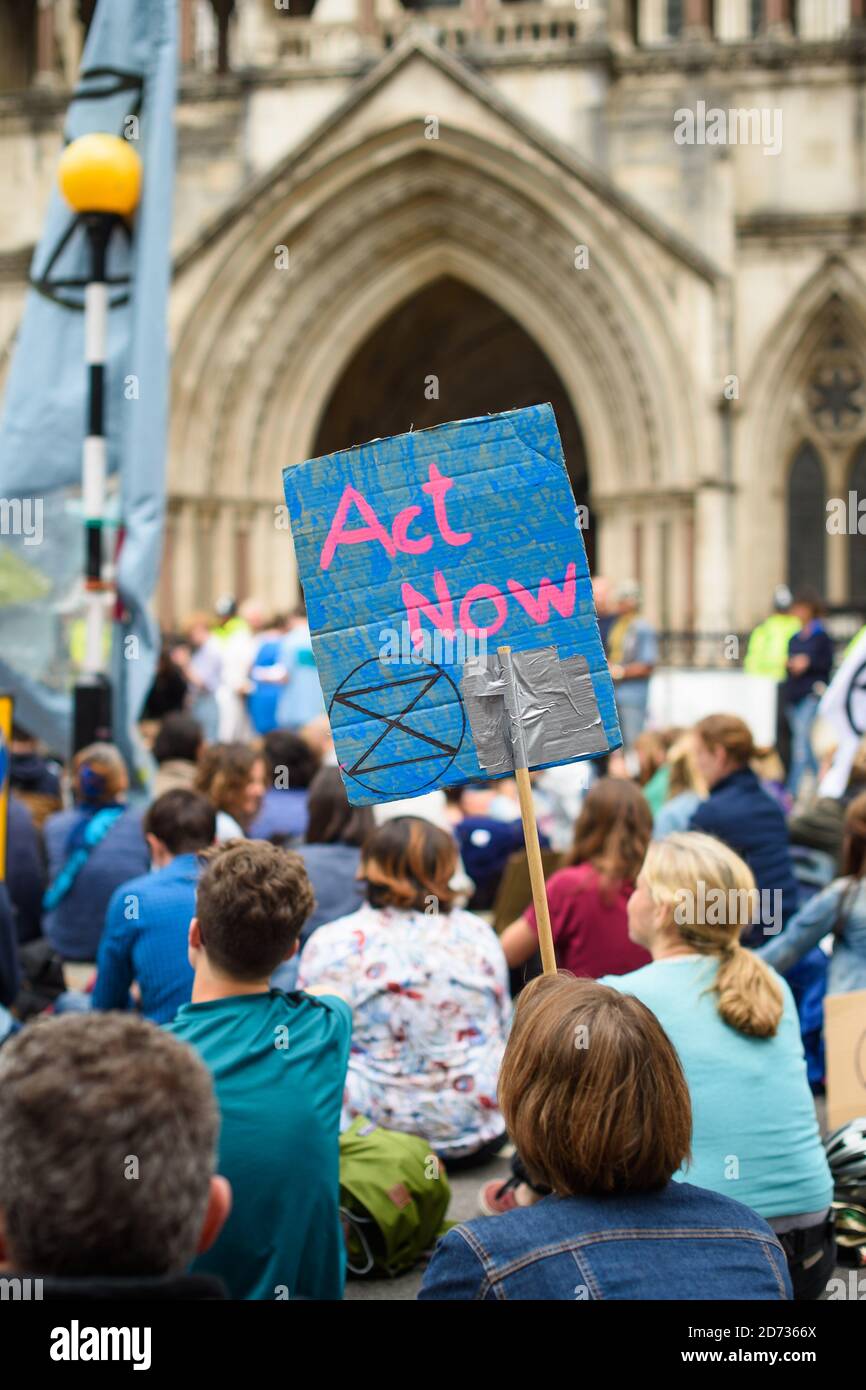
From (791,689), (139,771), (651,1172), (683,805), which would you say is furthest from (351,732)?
(791,689)

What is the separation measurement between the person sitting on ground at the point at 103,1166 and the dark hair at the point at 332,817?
378 centimetres

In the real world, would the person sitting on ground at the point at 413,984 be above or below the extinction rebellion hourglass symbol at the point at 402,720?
below

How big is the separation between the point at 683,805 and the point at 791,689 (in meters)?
5.94

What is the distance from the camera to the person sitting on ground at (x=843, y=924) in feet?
15.1

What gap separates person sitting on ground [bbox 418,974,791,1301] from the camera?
6.82ft

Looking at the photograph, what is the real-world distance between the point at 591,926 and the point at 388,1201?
1.12 metres

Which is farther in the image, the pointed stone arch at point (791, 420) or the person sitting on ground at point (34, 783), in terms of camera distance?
the pointed stone arch at point (791, 420)

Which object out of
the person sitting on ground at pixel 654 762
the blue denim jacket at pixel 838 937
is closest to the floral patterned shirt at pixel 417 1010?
the blue denim jacket at pixel 838 937

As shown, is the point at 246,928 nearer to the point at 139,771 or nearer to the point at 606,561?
the point at 139,771

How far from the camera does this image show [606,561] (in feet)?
59.9

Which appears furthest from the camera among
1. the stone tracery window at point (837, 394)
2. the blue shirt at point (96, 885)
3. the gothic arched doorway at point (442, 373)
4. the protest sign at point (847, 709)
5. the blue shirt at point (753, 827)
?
Result: the gothic arched doorway at point (442, 373)

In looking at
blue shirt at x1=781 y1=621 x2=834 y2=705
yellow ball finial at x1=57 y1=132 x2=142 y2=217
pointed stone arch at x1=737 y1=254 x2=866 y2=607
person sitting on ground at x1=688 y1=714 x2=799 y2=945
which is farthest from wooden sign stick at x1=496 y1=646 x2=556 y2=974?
pointed stone arch at x1=737 y1=254 x2=866 y2=607

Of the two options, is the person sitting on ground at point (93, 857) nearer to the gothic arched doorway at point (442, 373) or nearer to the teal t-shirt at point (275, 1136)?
the teal t-shirt at point (275, 1136)

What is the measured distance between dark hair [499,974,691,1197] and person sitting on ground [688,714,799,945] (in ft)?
11.9
